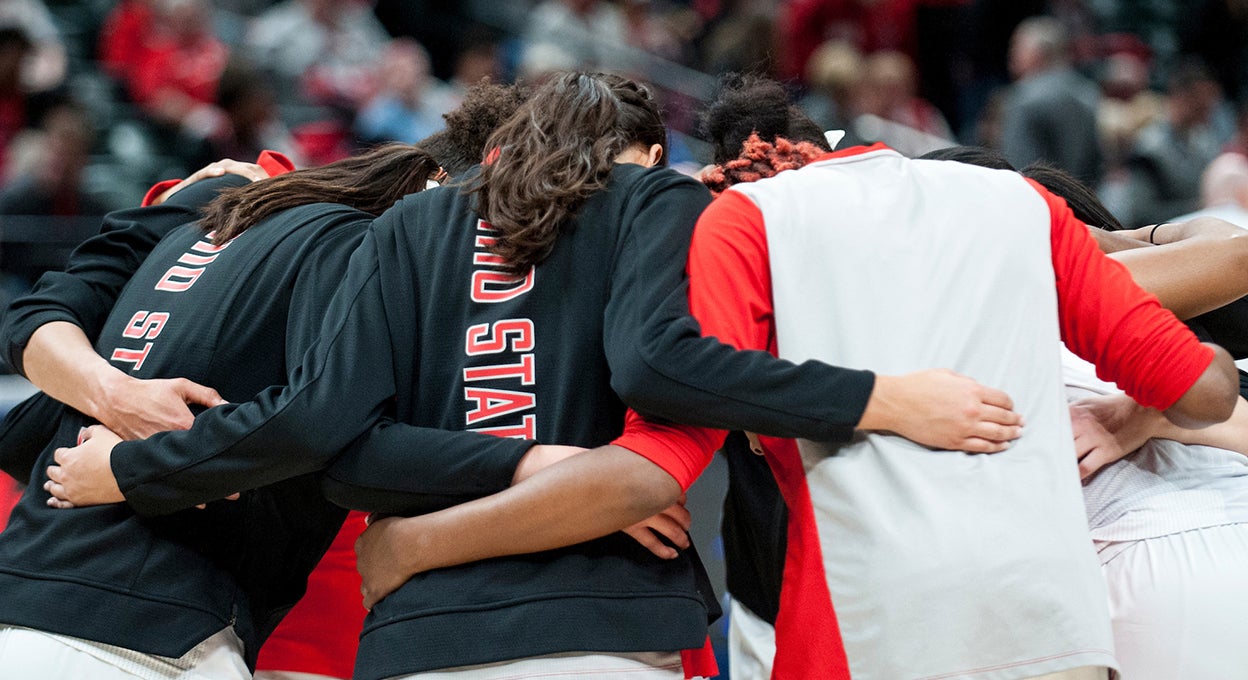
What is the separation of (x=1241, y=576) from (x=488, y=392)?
135 centimetres

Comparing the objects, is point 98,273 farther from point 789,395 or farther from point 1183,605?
point 1183,605

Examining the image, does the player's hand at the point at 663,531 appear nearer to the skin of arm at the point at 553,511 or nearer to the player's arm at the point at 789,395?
the skin of arm at the point at 553,511

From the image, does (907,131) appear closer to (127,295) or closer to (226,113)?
(226,113)

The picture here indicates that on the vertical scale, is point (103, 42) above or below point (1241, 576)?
above

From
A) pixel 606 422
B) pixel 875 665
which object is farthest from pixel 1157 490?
pixel 606 422

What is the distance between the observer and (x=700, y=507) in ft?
11.6

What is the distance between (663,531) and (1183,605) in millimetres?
941

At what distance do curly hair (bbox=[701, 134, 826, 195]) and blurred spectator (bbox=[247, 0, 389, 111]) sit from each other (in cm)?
645

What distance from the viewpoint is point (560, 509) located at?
6.40 feet

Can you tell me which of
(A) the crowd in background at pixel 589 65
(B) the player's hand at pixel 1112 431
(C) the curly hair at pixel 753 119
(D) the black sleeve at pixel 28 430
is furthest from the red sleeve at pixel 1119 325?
(A) the crowd in background at pixel 589 65

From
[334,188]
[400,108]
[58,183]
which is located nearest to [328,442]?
[334,188]

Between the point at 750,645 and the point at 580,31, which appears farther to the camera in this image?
the point at 580,31

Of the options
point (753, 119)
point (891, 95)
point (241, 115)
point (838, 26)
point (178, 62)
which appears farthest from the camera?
point (838, 26)

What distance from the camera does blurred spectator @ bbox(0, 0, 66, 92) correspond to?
7.70 m
